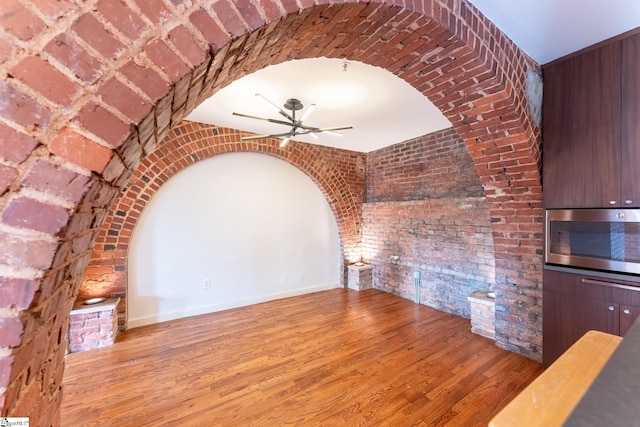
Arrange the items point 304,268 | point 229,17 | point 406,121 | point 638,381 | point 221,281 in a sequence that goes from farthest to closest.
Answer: point 304,268 → point 221,281 → point 406,121 → point 229,17 → point 638,381

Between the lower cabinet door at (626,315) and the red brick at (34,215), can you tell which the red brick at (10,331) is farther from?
the lower cabinet door at (626,315)

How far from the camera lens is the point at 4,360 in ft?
1.77

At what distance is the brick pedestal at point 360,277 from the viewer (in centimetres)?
458

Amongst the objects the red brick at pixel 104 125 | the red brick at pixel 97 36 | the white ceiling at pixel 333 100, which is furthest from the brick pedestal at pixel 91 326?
the red brick at pixel 97 36

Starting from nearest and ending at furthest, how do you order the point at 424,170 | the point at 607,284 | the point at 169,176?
the point at 607,284 → the point at 169,176 → the point at 424,170

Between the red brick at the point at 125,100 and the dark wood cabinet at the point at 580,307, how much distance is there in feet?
9.64

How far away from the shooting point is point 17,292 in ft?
1.80

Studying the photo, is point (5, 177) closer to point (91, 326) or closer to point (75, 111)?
point (75, 111)

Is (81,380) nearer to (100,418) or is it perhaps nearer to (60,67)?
(100,418)

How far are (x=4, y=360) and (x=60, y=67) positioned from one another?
65 cm

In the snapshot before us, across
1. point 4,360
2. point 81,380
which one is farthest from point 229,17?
point 81,380

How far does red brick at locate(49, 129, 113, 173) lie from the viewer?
1.88ft

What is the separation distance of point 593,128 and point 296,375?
3073 mm

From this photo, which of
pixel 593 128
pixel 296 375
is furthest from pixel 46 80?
pixel 593 128
